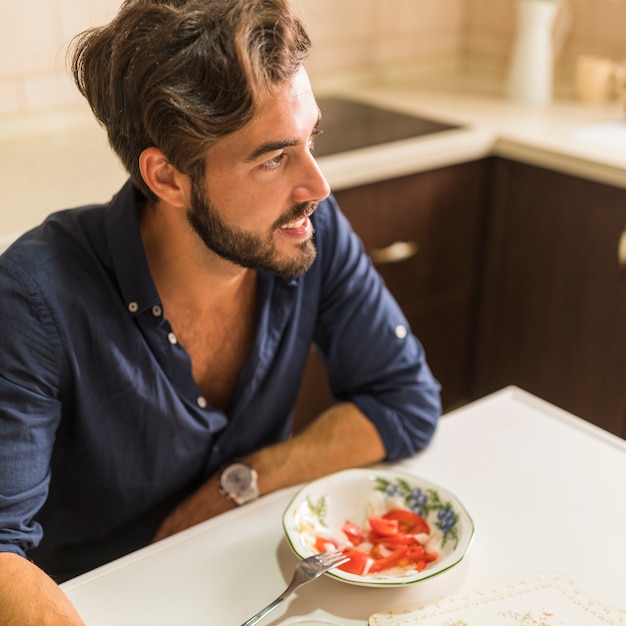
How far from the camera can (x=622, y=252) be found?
1919 mm

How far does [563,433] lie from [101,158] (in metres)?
1.12

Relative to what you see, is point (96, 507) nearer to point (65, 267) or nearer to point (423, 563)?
point (65, 267)

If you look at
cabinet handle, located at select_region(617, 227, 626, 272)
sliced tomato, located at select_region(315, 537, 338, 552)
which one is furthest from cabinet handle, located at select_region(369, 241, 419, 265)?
sliced tomato, located at select_region(315, 537, 338, 552)

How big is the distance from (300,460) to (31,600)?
1.46ft

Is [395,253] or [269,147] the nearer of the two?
[269,147]

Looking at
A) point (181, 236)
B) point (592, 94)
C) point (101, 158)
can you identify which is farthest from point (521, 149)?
point (181, 236)

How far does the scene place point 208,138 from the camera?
1.02m

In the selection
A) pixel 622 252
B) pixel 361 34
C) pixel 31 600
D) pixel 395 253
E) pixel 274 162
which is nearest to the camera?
pixel 31 600

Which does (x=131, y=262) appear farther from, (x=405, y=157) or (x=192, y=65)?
(x=405, y=157)

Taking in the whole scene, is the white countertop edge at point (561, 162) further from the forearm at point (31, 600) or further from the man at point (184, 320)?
the forearm at point (31, 600)

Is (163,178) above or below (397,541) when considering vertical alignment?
above

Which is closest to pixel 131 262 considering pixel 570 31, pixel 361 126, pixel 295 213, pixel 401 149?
pixel 295 213

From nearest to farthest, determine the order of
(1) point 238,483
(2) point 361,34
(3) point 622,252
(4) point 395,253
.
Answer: (1) point 238,483 < (3) point 622,252 < (4) point 395,253 < (2) point 361,34

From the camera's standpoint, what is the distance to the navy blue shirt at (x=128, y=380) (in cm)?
104
